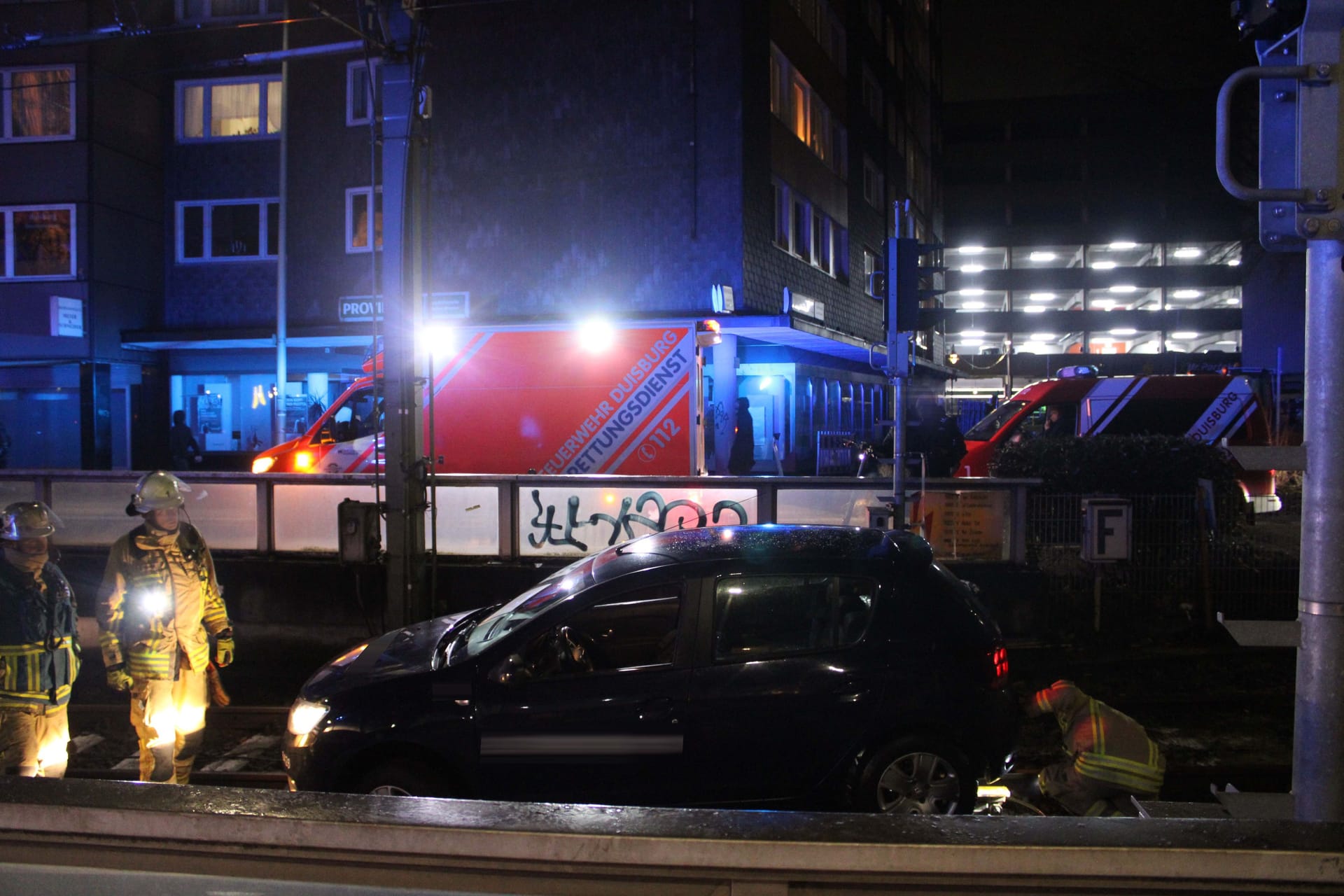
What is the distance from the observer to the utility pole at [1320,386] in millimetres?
2928

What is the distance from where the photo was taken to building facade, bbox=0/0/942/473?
17.4m

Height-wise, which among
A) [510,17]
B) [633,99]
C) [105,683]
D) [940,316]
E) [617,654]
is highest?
[510,17]

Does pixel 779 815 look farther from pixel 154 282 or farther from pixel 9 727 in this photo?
pixel 154 282

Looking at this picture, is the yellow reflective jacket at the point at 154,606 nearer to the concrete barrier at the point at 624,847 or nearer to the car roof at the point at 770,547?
the car roof at the point at 770,547

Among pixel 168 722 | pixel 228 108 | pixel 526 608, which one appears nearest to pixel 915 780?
pixel 526 608

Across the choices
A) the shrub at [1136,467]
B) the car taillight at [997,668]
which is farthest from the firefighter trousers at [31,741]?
the shrub at [1136,467]

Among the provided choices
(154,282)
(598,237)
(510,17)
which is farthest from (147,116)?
(598,237)

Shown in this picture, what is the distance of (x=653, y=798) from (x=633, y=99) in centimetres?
1519

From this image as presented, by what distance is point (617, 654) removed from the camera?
506cm

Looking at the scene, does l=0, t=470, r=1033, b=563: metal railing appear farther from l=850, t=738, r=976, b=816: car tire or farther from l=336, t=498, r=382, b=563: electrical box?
l=850, t=738, r=976, b=816: car tire

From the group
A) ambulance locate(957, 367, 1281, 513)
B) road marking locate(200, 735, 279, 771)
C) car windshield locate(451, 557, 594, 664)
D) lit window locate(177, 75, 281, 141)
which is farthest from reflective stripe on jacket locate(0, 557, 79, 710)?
lit window locate(177, 75, 281, 141)

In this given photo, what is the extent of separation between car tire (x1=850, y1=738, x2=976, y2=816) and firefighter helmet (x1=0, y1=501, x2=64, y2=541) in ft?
13.7

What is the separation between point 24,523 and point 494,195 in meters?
14.2

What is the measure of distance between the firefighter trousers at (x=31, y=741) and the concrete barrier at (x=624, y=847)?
252 centimetres
